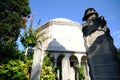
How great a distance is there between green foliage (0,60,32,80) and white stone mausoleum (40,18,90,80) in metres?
8.57

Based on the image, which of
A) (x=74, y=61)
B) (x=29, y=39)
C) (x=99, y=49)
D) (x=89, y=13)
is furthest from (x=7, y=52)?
(x=74, y=61)

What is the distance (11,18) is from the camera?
13039 millimetres

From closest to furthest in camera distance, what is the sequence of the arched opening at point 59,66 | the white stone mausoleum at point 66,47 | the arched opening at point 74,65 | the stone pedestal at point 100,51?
the stone pedestal at point 100,51 < the arched opening at point 59,66 < the white stone mausoleum at point 66,47 < the arched opening at point 74,65

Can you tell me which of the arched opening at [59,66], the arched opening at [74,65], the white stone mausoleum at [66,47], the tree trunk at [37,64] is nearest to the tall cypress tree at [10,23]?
the tree trunk at [37,64]

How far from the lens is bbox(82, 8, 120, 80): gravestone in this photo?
14.6 feet

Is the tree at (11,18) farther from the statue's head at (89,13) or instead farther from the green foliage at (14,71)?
the statue's head at (89,13)

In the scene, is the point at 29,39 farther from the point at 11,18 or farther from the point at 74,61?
the point at 74,61

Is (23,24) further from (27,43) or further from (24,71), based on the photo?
(24,71)

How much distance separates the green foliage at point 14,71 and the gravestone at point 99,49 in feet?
19.8

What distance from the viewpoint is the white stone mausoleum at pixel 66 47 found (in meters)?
19.2

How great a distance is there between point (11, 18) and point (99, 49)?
1025 centimetres

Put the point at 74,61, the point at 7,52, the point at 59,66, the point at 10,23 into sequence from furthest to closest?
the point at 74,61
the point at 59,66
the point at 10,23
the point at 7,52

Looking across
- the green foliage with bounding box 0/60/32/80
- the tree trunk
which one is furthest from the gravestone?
the green foliage with bounding box 0/60/32/80

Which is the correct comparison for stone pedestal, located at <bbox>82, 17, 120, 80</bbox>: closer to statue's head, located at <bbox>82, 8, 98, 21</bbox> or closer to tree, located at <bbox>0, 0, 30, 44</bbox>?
statue's head, located at <bbox>82, 8, 98, 21</bbox>
